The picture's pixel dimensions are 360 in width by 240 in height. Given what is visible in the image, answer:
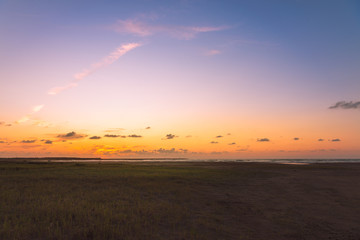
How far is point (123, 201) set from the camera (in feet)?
51.6

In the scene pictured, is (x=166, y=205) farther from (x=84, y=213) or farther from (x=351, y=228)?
(x=351, y=228)

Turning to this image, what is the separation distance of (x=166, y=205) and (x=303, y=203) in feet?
32.9

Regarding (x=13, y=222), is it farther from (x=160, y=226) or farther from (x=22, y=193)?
(x=22, y=193)

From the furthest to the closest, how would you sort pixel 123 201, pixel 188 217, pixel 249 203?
pixel 249 203
pixel 123 201
pixel 188 217

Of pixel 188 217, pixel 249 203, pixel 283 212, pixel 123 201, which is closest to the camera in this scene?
pixel 188 217

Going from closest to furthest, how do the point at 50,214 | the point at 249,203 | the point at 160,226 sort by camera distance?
the point at 160,226
the point at 50,214
the point at 249,203

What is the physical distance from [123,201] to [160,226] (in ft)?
17.6

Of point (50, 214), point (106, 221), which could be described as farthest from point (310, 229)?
point (50, 214)

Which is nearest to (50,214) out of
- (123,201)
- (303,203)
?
(123,201)

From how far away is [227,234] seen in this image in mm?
10477

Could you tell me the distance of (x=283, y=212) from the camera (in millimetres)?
14531

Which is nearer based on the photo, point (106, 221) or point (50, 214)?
point (106, 221)

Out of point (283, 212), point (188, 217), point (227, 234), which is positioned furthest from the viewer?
point (283, 212)

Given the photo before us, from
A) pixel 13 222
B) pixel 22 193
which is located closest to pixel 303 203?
pixel 13 222
